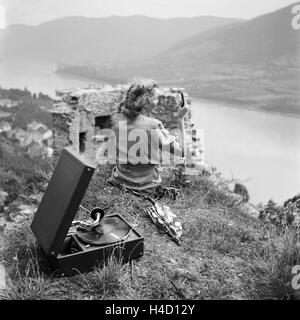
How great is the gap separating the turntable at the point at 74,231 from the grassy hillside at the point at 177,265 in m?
0.11

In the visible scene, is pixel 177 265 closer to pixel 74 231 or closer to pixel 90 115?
pixel 74 231

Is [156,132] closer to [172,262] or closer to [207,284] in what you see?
[172,262]

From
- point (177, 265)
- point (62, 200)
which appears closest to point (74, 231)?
point (62, 200)

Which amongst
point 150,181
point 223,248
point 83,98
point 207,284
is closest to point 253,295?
point 207,284

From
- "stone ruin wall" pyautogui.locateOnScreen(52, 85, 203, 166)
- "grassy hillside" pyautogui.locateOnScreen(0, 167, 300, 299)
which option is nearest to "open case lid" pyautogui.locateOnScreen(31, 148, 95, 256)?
"grassy hillside" pyautogui.locateOnScreen(0, 167, 300, 299)

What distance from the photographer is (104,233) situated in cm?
340

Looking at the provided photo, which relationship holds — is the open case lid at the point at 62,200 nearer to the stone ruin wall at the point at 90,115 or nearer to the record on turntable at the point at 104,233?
the record on turntable at the point at 104,233

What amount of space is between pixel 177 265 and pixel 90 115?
6284 mm

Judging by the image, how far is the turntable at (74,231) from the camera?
2.90m

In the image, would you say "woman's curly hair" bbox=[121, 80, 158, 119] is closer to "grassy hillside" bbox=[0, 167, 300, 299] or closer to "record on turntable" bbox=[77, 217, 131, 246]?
"grassy hillside" bbox=[0, 167, 300, 299]

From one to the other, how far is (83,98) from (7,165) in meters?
25.5

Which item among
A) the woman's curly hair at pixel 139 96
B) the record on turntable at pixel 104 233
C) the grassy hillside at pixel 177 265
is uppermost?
the woman's curly hair at pixel 139 96

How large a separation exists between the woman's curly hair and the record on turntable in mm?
1437

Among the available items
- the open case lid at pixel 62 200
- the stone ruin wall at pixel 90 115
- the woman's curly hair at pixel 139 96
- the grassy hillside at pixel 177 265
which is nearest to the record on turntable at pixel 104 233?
the grassy hillside at pixel 177 265
